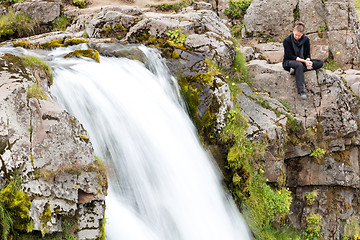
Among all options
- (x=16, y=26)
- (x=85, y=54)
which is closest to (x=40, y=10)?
(x=16, y=26)

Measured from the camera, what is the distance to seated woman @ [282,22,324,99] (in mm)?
8602

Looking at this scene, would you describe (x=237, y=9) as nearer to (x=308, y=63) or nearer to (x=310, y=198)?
(x=308, y=63)

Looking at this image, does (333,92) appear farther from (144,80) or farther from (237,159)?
(144,80)

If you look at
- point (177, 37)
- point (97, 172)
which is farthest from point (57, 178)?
point (177, 37)

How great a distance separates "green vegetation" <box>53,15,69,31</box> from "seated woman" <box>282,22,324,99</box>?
27.6 ft

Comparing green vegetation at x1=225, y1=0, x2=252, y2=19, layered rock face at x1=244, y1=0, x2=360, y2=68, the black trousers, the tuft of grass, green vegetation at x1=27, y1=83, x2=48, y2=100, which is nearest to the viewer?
green vegetation at x1=27, y1=83, x2=48, y2=100

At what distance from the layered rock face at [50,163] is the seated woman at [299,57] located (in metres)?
6.42

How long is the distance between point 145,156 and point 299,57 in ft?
18.6

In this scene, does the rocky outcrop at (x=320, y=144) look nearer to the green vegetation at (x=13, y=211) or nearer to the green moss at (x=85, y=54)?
the green moss at (x=85, y=54)

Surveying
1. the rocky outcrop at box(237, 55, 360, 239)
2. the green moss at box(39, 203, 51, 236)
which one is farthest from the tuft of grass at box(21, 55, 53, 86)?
the rocky outcrop at box(237, 55, 360, 239)

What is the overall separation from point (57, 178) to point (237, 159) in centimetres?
382

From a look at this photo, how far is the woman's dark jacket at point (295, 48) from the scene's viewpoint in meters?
8.88

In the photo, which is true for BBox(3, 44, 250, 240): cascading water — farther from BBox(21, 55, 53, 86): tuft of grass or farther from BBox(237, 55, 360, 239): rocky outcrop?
BBox(237, 55, 360, 239): rocky outcrop

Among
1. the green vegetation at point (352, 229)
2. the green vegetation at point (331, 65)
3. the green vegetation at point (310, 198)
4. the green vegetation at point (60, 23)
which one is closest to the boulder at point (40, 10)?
the green vegetation at point (60, 23)
